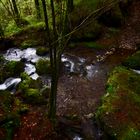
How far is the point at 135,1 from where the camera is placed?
750 inches

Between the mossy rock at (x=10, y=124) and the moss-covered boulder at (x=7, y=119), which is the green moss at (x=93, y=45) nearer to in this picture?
the moss-covered boulder at (x=7, y=119)

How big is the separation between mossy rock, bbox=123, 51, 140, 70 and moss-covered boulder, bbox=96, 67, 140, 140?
1573 mm

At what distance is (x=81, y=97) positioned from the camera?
11.5 meters

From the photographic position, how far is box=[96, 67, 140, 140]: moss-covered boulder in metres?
8.95

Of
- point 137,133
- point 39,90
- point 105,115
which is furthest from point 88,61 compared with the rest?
point 137,133

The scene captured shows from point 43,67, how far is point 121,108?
4.88 m

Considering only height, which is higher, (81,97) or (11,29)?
(81,97)

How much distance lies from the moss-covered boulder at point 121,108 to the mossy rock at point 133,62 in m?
1.57

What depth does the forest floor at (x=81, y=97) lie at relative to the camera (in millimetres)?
9391

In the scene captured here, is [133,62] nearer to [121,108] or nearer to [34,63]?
[121,108]

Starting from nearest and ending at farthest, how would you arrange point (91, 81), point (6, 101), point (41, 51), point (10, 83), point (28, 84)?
point (6, 101), point (28, 84), point (91, 81), point (10, 83), point (41, 51)

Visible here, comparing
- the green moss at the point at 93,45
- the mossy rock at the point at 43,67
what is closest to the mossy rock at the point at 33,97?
the mossy rock at the point at 43,67

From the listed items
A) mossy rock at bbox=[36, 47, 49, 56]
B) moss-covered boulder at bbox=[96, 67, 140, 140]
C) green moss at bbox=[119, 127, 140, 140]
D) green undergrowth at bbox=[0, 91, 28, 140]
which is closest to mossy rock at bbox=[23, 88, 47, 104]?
green undergrowth at bbox=[0, 91, 28, 140]

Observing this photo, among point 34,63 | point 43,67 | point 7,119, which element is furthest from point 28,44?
point 7,119
